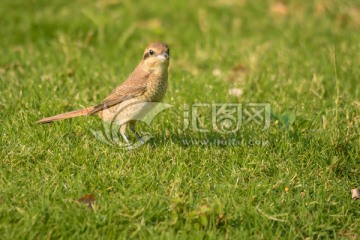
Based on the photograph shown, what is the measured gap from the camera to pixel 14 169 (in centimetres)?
487

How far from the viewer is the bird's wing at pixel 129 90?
222 inches

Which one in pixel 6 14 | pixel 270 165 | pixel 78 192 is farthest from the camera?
pixel 6 14

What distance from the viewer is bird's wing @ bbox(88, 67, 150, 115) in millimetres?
5648

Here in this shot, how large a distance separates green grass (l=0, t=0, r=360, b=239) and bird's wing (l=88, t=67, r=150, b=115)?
303mm

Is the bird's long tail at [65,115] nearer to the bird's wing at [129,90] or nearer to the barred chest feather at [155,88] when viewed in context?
the bird's wing at [129,90]

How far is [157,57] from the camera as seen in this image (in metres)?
5.64

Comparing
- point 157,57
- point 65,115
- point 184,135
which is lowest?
point 184,135

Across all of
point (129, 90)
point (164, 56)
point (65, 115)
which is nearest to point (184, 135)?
point (129, 90)

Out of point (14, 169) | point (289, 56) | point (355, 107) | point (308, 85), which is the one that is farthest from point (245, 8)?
point (14, 169)

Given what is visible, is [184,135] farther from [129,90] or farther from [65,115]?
[65,115]

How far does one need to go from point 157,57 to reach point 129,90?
0.41m

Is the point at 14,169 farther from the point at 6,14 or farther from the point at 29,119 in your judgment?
the point at 6,14

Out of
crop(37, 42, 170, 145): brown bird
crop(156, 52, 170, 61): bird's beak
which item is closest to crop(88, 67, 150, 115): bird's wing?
crop(37, 42, 170, 145): brown bird

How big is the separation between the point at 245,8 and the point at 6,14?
385 centimetres
